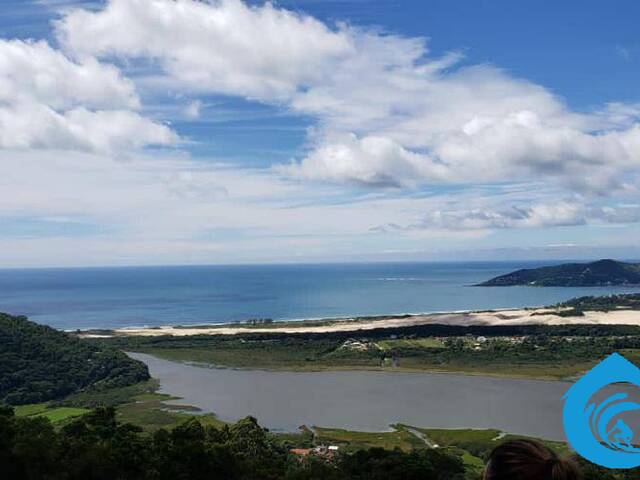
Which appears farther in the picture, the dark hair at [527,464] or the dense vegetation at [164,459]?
the dense vegetation at [164,459]

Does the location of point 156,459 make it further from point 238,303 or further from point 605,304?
point 238,303

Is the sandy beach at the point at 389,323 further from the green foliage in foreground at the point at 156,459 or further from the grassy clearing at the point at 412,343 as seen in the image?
the green foliage in foreground at the point at 156,459

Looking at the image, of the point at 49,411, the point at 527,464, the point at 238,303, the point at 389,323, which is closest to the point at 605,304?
the point at 389,323

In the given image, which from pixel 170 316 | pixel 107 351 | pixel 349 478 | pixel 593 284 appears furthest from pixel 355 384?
pixel 593 284

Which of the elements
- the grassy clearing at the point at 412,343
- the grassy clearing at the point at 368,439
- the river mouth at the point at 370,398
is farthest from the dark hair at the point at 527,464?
the grassy clearing at the point at 412,343

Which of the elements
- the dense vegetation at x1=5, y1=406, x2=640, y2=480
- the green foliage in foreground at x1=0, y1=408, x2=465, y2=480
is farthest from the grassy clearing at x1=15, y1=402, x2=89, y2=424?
the green foliage in foreground at x1=0, y1=408, x2=465, y2=480

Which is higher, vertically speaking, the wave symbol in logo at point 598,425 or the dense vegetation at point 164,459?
the wave symbol in logo at point 598,425
